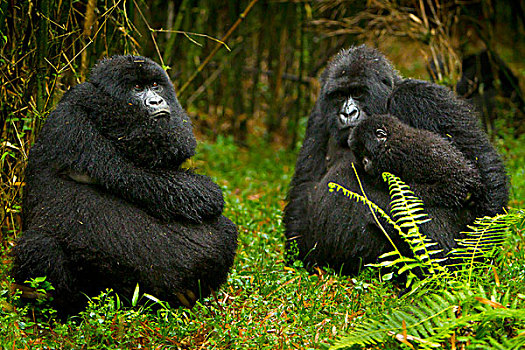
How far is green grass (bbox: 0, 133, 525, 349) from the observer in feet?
10.5

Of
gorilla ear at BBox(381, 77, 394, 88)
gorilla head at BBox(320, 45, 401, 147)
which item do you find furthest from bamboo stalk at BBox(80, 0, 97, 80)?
gorilla ear at BBox(381, 77, 394, 88)

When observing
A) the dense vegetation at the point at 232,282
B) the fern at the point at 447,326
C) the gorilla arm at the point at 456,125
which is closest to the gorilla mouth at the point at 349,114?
the gorilla arm at the point at 456,125

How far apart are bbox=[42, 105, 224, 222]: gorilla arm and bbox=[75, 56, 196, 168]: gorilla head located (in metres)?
0.07

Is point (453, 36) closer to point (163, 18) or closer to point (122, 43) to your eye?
point (163, 18)

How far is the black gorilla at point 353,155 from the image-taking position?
4285 mm

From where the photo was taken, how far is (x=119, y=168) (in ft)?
11.4

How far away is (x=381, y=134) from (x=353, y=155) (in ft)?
1.38

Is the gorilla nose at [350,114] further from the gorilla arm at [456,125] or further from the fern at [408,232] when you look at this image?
the fern at [408,232]

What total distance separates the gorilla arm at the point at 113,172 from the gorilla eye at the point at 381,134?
4.53 feet

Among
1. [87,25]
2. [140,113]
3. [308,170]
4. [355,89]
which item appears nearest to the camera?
[140,113]

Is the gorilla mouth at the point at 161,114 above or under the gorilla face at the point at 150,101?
under

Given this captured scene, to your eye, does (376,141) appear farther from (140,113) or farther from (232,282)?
(140,113)

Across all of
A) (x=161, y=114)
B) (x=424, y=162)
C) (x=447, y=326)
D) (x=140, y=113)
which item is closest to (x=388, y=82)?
(x=424, y=162)

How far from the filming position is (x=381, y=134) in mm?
4195
